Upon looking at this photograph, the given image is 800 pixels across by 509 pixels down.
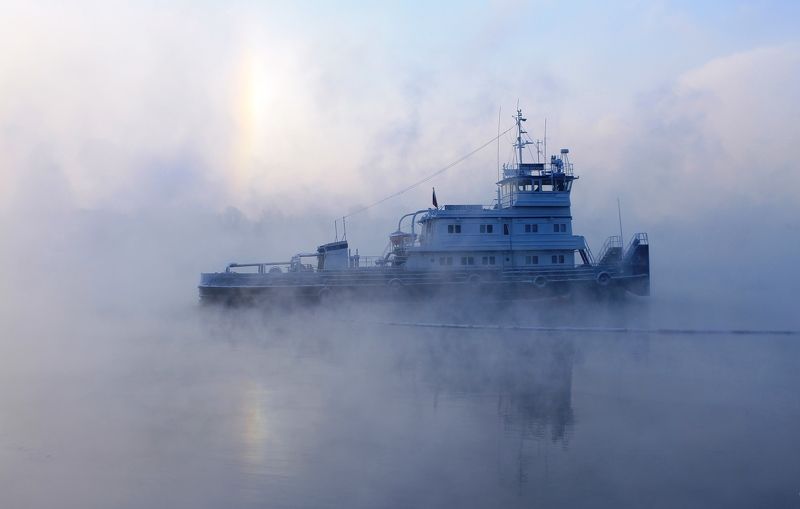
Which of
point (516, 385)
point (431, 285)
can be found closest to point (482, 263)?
point (431, 285)

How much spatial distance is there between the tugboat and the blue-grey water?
9.27m

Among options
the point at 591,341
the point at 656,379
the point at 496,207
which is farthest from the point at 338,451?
the point at 496,207

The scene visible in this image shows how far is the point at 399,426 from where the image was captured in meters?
13.4

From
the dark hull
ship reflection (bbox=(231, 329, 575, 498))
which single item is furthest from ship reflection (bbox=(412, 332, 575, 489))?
the dark hull

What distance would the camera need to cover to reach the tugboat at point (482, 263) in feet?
110

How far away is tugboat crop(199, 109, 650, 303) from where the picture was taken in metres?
33.6

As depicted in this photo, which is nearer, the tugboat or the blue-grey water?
the blue-grey water

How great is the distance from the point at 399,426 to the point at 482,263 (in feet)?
70.5

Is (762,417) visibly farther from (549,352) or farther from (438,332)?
(438,332)

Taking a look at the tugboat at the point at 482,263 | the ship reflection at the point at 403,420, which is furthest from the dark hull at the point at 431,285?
the ship reflection at the point at 403,420

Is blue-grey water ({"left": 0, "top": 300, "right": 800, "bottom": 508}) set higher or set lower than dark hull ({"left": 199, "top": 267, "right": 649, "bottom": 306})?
lower

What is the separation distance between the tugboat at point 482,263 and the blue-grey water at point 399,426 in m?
9.27

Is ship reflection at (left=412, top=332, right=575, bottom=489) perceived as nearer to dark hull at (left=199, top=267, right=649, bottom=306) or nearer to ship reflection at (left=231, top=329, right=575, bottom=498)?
ship reflection at (left=231, top=329, right=575, bottom=498)

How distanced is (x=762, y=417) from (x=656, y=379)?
4.16 meters
